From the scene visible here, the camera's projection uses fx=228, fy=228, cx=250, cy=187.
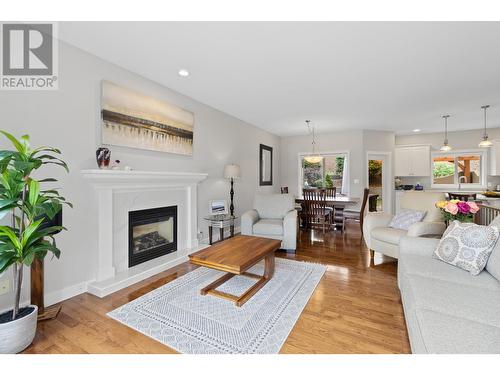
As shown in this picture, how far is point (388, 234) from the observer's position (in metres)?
Result: 3.04

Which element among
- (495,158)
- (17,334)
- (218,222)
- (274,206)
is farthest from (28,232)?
(495,158)

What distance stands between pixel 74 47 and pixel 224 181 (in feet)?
9.50

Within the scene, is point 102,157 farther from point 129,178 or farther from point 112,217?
point 112,217

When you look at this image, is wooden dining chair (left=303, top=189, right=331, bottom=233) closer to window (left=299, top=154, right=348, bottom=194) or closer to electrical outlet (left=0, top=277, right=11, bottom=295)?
window (left=299, top=154, right=348, bottom=194)

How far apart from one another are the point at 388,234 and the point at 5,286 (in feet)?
13.3

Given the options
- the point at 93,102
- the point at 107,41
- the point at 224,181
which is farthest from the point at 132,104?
the point at 224,181

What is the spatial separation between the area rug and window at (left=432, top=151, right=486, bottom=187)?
6.27 metres

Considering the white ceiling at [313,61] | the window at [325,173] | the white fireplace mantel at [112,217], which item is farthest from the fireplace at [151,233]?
the window at [325,173]

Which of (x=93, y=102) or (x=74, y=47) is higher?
(x=74, y=47)

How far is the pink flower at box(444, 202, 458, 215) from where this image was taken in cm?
225

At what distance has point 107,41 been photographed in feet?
7.26
